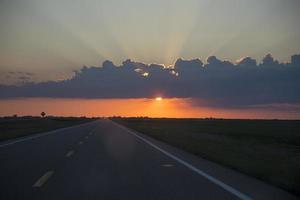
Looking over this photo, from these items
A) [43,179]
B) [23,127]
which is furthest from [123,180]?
[23,127]

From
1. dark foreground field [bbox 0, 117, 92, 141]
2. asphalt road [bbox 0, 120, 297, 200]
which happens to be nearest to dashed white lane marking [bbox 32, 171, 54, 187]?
asphalt road [bbox 0, 120, 297, 200]

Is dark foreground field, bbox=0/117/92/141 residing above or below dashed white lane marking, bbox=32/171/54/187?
above

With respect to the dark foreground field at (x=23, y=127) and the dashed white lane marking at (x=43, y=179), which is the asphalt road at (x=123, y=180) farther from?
the dark foreground field at (x=23, y=127)

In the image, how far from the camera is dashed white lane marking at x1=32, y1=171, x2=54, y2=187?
477 inches

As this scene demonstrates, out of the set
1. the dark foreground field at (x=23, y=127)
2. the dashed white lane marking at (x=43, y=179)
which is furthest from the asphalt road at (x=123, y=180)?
the dark foreground field at (x=23, y=127)

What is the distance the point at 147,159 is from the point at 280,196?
8731 millimetres

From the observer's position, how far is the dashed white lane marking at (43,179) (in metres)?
12.1

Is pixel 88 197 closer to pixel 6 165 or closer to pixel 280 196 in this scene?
A: pixel 280 196

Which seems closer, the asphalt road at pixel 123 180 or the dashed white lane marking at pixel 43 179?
the asphalt road at pixel 123 180

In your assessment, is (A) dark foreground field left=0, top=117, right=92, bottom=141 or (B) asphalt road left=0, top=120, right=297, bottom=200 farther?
(A) dark foreground field left=0, top=117, right=92, bottom=141

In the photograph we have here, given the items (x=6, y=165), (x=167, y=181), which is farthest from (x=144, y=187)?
(x=6, y=165)

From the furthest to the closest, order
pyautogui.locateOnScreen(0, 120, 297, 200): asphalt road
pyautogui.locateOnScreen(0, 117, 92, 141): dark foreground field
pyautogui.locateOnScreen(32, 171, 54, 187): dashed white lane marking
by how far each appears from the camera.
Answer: pyautogui.locateOnScreen(0, 117, 92, 141): dark foreground field → pyautogui.locateOnScreen(32, 171, 54, 187): dashed white lane marking → pyautogui.locateOnScreen(0, 120, 297, 200): asphalt road

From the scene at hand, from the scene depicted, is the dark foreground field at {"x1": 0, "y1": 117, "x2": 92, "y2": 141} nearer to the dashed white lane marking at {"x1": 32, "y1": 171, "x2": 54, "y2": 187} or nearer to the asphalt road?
the asphalt road

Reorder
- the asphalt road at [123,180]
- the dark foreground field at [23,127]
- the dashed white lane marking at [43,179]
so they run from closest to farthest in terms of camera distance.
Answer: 1. the asphalt road at [123,180]
2. the dashed white lane marking at [43,179]
3. the dark foreground field at [23,127]
